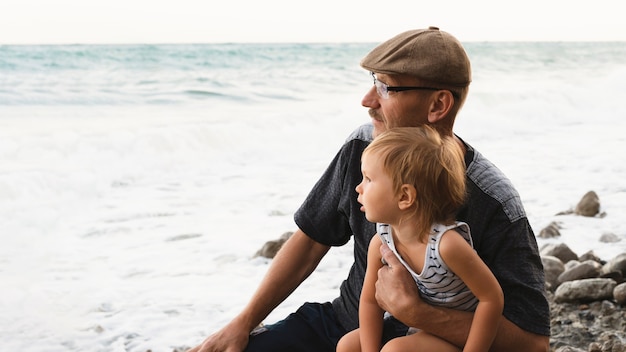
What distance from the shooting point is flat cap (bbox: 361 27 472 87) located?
2.55 m

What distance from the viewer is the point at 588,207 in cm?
794

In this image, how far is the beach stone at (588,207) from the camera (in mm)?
7926

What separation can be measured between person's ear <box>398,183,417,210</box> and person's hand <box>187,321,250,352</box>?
981 millimetres

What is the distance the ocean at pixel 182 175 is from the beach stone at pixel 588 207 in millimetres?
124

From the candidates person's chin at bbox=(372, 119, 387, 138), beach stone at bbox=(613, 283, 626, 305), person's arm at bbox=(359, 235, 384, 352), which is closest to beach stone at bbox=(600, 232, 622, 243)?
beach stone at bbox=(613, 283, 626, 305)

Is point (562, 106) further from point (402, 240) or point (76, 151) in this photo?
point (402, 240)

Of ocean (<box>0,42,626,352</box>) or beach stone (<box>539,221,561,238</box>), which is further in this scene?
beach stone (<box>539,221,561,238</box>)

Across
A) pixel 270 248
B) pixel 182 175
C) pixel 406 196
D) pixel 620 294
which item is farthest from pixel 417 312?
pixel 182 175

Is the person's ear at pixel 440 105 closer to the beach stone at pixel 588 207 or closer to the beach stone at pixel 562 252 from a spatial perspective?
the beach stone at pixel 562 252

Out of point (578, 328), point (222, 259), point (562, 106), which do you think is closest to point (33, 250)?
point (222, 259)

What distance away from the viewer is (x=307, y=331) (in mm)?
3008

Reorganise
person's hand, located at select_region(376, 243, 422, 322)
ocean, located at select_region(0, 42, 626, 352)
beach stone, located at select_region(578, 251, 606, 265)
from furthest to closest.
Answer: beach stone, located at select_region(578, 251, 606, 265) < ocean, located at select_region(0, 42, 626, 352) < person's hand, located at select_region(376, 243, 422, 322)

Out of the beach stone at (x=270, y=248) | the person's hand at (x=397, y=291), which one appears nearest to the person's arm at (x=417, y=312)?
the person's hand at (x=397, y=291)

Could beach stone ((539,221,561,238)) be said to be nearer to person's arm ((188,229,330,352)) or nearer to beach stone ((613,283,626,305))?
beach stone ((613,283,626,305))
